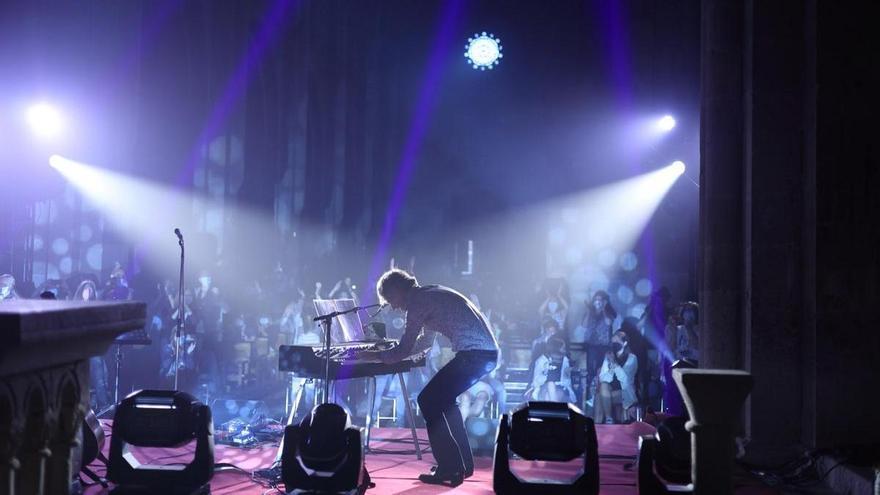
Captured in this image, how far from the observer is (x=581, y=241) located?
23.2 metres

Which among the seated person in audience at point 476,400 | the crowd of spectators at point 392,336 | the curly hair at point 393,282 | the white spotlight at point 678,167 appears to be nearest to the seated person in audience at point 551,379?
the crowd of spectators at point 392,336

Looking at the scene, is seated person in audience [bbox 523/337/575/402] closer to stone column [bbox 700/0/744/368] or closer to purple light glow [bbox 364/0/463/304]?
Result: stone column [bbox 700/0/744/368]

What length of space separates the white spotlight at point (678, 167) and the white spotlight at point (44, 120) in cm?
1438

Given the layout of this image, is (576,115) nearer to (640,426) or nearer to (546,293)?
(546,293)

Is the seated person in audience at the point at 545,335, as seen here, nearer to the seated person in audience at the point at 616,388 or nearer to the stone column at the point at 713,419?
the seated person in audience at the point at 616,388

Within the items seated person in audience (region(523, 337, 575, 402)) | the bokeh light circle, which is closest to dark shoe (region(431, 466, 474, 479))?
seated person in audience (region(523, 337, 575, 402))

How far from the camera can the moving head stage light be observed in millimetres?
5324

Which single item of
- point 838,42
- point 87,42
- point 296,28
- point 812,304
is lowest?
point 812,304

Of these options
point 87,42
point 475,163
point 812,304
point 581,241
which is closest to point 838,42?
point 812,304

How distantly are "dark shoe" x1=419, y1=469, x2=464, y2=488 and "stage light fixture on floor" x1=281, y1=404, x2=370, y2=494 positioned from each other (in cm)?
124

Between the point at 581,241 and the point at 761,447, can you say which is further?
the point at 581,241

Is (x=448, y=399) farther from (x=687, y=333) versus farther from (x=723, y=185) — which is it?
(x=687, y=333)

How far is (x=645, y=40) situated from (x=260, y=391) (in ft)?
49.7

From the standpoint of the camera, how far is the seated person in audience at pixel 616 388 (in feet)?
34.4
